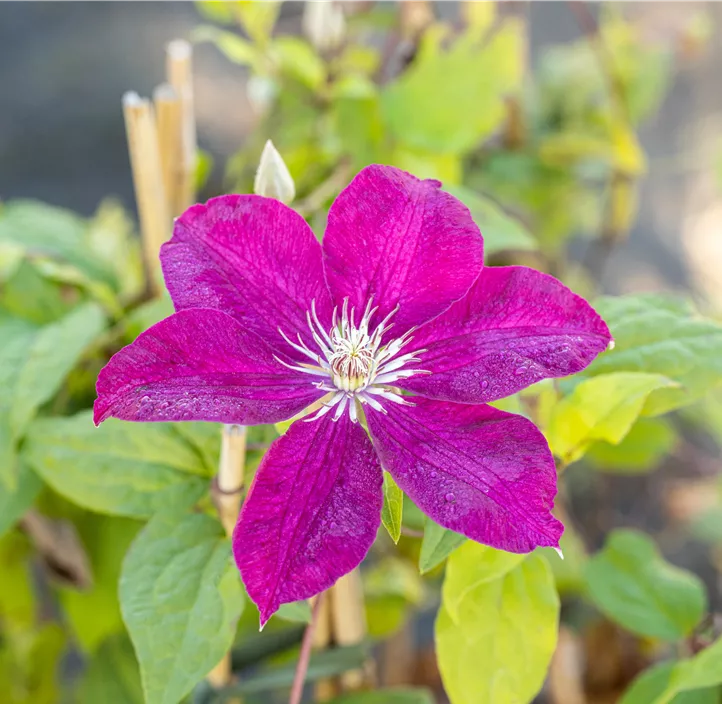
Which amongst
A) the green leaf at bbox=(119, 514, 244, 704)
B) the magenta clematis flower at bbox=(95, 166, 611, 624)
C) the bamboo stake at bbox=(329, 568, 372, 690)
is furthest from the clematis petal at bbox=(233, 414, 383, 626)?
the bamboo stake at bbox=(329, 568, 372, 690)

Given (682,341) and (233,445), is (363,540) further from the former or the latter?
(682,341)

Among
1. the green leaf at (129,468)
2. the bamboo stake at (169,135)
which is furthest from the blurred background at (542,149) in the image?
the green leaf at (129,468)

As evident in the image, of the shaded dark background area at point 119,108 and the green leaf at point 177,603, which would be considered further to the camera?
the shaded dark background area at point 119,108

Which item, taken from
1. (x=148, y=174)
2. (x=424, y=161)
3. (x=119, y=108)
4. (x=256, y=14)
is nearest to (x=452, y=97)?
(x=424, y=161)

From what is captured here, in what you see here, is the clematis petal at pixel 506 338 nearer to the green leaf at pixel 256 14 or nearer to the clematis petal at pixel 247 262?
the clematis petal at pixel 247 262

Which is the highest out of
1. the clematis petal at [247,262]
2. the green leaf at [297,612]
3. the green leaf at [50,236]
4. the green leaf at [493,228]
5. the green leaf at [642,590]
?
the clematis petal at [247,262]
